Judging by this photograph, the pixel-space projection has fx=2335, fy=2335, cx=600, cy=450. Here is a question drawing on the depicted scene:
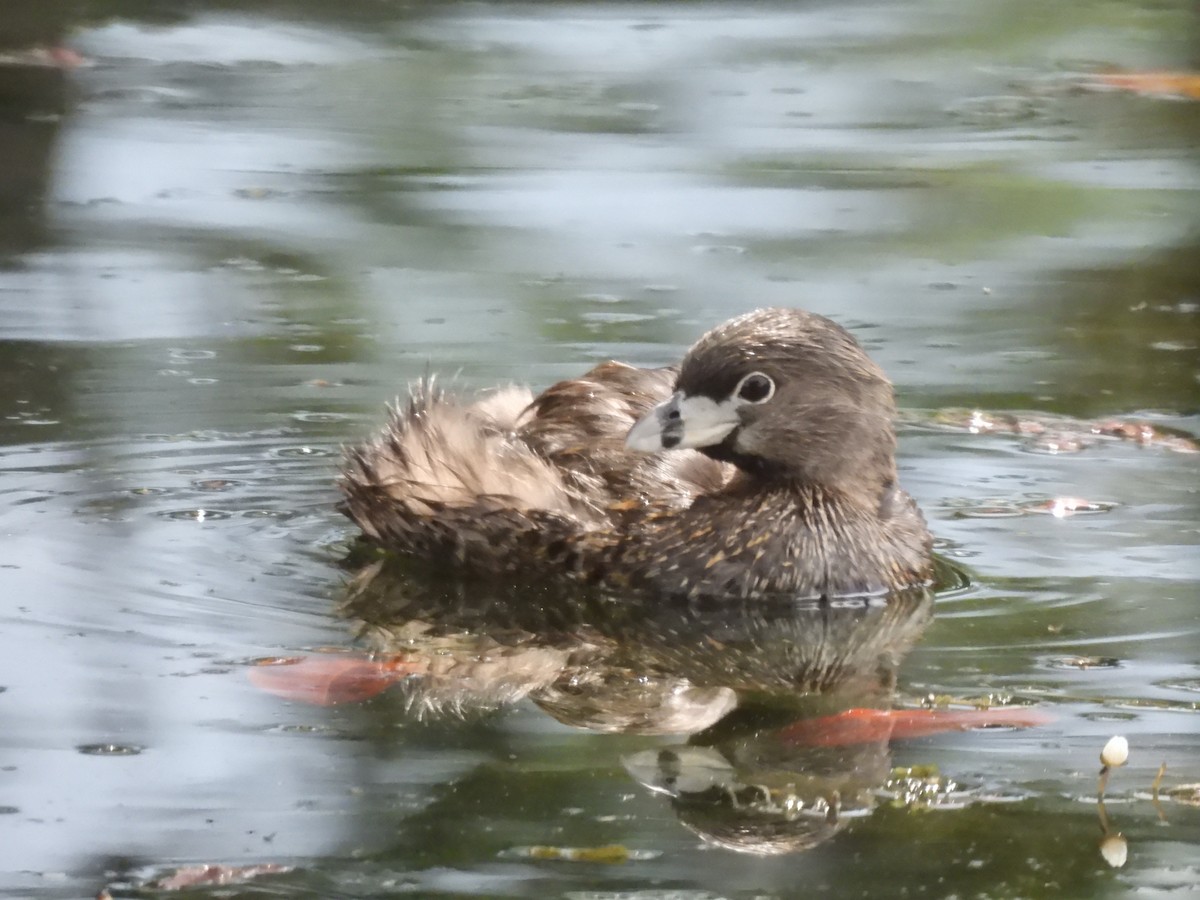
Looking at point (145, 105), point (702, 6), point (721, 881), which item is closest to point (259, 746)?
point (721, 881)

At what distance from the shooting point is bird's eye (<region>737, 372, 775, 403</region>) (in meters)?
6.96

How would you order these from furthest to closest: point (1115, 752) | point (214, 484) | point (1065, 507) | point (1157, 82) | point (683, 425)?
point (1157, 82) → point (214, 484) → point (1065, 507) → point (683, 425) → point (1115, 752)

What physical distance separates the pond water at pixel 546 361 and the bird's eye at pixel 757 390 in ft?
2.30

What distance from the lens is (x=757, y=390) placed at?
275 inches

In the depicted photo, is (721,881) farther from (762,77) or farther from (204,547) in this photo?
(762,77)

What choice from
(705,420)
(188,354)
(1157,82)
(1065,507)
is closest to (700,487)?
(705,420)

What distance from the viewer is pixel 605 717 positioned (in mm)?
5645

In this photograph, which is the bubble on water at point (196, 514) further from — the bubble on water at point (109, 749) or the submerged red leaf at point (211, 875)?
the submerged red leaf at point (211, 875)

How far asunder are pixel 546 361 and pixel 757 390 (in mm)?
2275

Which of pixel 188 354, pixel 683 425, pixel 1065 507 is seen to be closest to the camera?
pixel 683 425

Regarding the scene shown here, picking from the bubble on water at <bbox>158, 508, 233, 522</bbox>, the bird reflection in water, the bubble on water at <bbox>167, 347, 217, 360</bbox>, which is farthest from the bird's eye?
the bubble on water at <bbox>167, 347, 217, 360</bbox>

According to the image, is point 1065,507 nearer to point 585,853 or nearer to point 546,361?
point 546,361

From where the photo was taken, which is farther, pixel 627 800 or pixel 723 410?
pixel 723 410

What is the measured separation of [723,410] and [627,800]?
2173 mm
